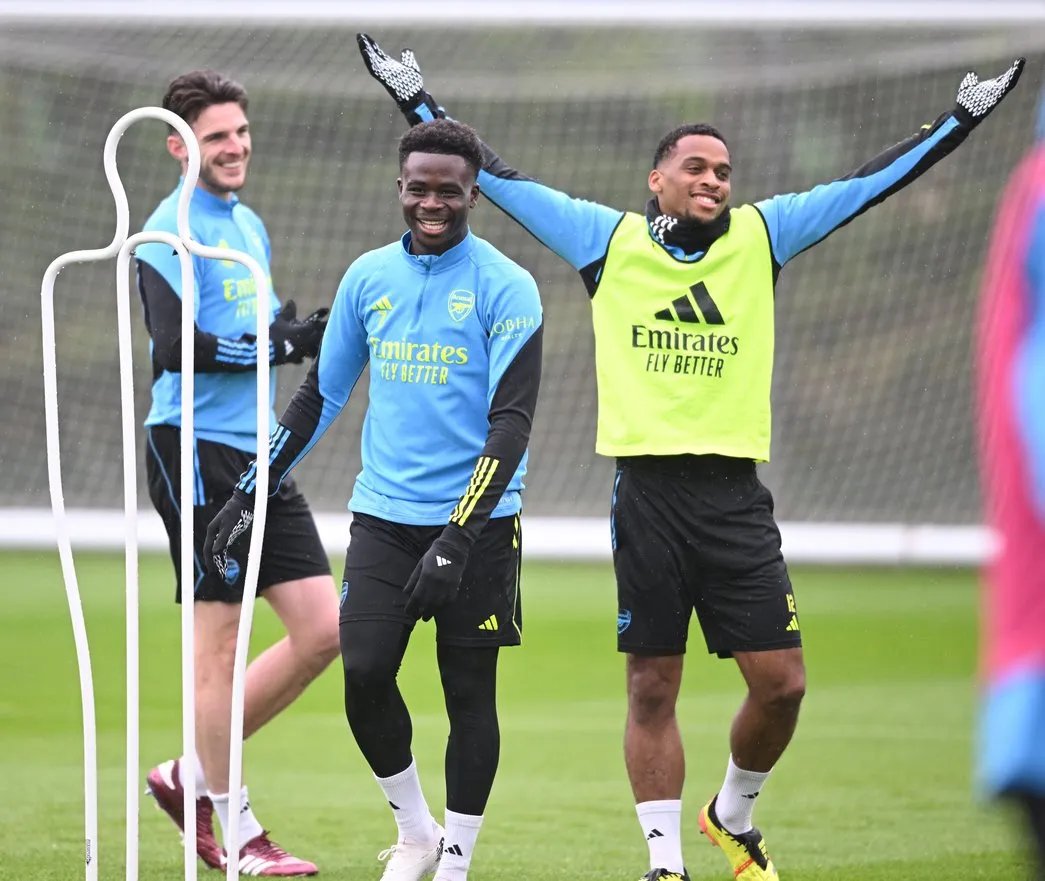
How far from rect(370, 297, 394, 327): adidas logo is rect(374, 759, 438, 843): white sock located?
3.80 ft

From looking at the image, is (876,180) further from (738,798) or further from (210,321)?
(210,321)

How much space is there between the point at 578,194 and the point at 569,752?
605 cm

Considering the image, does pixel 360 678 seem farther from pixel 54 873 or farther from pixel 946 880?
pixel 946 880

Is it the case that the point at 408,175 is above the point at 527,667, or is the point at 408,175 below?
above

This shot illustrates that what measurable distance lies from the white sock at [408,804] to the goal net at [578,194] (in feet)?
24.9

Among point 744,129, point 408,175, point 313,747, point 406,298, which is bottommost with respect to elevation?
point 313,747

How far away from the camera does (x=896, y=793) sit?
6.10 m

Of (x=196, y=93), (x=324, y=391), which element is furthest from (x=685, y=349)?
(x=196, y=93)

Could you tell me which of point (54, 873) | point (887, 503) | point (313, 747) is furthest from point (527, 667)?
point (54, 873)

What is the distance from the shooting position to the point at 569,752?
699cm

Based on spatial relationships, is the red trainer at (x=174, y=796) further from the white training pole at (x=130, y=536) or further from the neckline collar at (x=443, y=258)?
the neckline collar at (x=443, y=258)

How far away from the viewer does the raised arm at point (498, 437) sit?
386 centimetres

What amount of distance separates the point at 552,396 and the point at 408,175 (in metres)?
7.97

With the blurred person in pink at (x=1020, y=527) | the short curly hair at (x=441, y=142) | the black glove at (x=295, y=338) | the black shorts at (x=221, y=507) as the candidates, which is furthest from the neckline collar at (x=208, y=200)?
the blurred person in pink at (x=1020, y=527)
